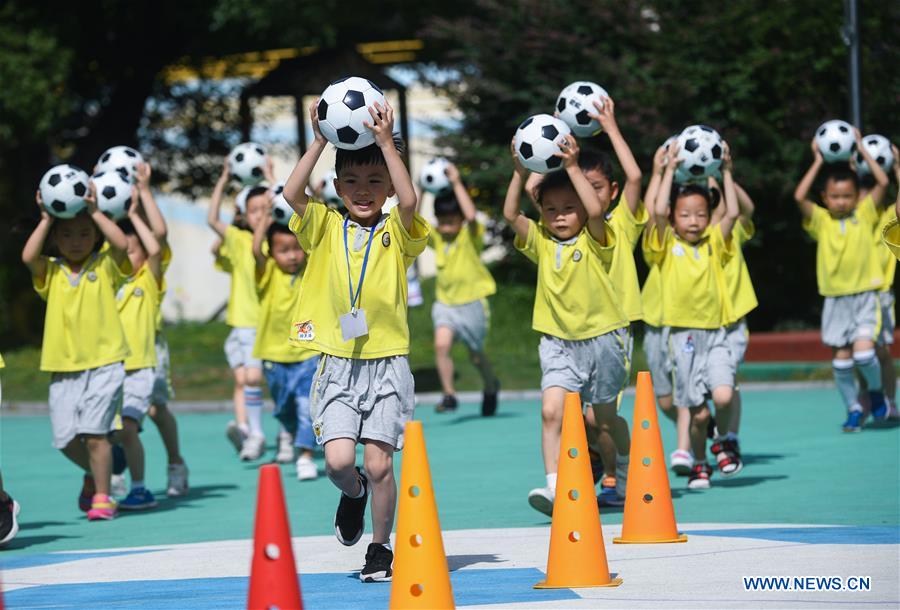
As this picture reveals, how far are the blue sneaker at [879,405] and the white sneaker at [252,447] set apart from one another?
533cm

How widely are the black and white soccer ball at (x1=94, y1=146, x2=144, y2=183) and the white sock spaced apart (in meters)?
2.88

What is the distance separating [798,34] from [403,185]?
52.1 feet

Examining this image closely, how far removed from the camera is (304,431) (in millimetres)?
12000

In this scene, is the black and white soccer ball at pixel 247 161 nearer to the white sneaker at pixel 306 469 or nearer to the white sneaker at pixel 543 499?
the white sneaker at pixel 306 469

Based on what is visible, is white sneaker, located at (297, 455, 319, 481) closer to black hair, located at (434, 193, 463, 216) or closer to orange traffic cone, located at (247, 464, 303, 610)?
black hair, located at (434, 193, 463, 216)

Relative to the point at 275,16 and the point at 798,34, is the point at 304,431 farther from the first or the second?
the point at 275,16

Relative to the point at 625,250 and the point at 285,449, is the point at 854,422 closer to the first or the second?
the point at 625,250

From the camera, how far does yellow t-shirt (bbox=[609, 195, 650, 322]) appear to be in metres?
9.51

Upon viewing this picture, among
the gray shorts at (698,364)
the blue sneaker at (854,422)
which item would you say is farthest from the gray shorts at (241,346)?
the blue sneaker at (854,422)

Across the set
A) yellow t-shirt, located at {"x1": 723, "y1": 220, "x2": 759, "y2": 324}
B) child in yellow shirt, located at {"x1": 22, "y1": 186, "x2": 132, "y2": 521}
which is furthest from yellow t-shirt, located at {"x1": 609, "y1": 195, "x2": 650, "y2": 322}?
child in yellow shirt, located at {"x1": 22, "y1": 186, "x2": 132, "y2": 521}

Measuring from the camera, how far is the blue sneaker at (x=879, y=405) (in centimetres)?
1373

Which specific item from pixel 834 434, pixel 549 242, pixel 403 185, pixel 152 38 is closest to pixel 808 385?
pixel 834 434

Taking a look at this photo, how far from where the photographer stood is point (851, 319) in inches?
530

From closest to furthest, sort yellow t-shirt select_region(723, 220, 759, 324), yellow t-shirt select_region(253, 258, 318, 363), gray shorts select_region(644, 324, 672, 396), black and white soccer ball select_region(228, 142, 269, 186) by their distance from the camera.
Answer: gray shorts select_region(644, 324, 672, 396) < yellow t-shirt select_region(723, 220, 759, 324) < yellow t-shirt select_region(253, 258, 318, 363) < black and white soccer ball select_region(228, 142, 269, 186)
